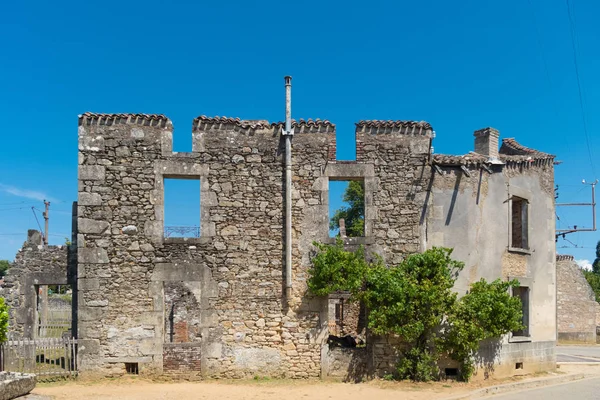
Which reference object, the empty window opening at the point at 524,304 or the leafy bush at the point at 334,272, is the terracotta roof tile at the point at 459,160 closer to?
the leafy bush at the point at 334,272

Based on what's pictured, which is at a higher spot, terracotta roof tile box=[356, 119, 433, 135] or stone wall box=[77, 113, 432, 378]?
terracotta roof tile box=[356, 119, 433, 135]

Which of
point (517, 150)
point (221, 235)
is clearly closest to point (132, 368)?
point (221, 235)

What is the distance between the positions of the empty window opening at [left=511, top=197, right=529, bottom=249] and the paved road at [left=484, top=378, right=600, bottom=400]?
3.71 meters

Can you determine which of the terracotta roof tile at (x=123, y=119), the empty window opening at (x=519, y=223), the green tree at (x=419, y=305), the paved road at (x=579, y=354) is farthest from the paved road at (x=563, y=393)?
the terracotta roof tile at (x=123, y=119)

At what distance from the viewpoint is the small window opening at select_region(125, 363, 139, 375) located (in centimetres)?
1202

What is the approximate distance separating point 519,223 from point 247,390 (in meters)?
9.02

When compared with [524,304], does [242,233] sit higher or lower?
higher

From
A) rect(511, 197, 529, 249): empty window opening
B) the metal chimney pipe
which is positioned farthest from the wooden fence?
rect(511, 197, 529, 249): empty window opening

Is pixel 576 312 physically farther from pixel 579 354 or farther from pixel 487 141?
pixel 487 141

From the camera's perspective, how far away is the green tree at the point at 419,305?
474 inches

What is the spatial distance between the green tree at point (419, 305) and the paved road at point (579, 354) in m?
7.59

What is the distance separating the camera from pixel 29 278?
14.9 m

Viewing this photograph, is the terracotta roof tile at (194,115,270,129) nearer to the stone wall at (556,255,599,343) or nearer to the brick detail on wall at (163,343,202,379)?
the brick detail on wall at (163,343,202,379)

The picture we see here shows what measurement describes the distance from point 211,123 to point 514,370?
995cm
